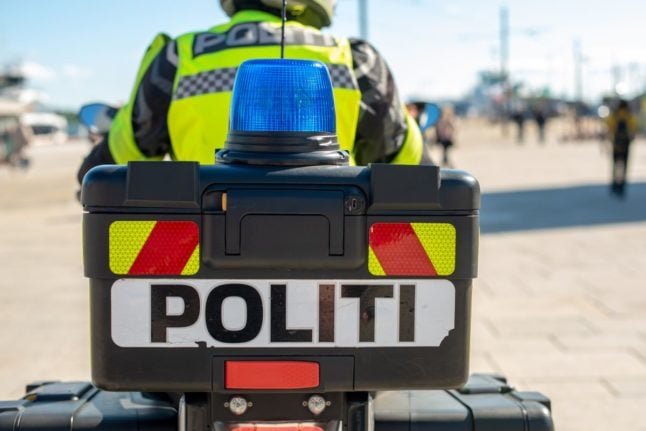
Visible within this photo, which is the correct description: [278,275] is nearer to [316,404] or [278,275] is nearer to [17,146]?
[316,404]

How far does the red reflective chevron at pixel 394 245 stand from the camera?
1.61m

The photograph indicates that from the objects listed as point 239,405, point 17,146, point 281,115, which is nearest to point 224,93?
point 281,115

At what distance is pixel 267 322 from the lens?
5.30 feet

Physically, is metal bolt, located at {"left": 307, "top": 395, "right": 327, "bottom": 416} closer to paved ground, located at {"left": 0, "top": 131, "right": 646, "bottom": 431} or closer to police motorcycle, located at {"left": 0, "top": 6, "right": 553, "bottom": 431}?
police motorcycle, located at {"left": 0, "top": 6, "right": 553, "bottom": 431}

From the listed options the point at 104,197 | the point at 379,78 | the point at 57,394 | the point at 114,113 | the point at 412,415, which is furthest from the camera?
the point at 114,113

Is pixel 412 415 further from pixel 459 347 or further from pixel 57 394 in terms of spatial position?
pixel 57 394

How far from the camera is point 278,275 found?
161 centimetres

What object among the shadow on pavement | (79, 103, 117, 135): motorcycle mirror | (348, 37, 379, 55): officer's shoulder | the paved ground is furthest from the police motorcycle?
the shadow on pavement

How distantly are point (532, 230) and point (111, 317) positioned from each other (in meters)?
8.77

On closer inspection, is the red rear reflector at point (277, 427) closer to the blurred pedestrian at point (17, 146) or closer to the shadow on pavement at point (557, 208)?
the shadow on pavement at point (557, 208)

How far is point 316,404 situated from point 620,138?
42.6ft

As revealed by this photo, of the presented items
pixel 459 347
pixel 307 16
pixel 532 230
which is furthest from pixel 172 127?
pixel 532 230

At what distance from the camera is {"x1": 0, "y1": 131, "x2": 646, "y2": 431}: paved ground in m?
4.38

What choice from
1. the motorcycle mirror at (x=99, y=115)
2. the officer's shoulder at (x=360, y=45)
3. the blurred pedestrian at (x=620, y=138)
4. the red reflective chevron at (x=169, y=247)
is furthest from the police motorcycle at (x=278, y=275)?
the blurred pedestrian at (x=620, y=138)
